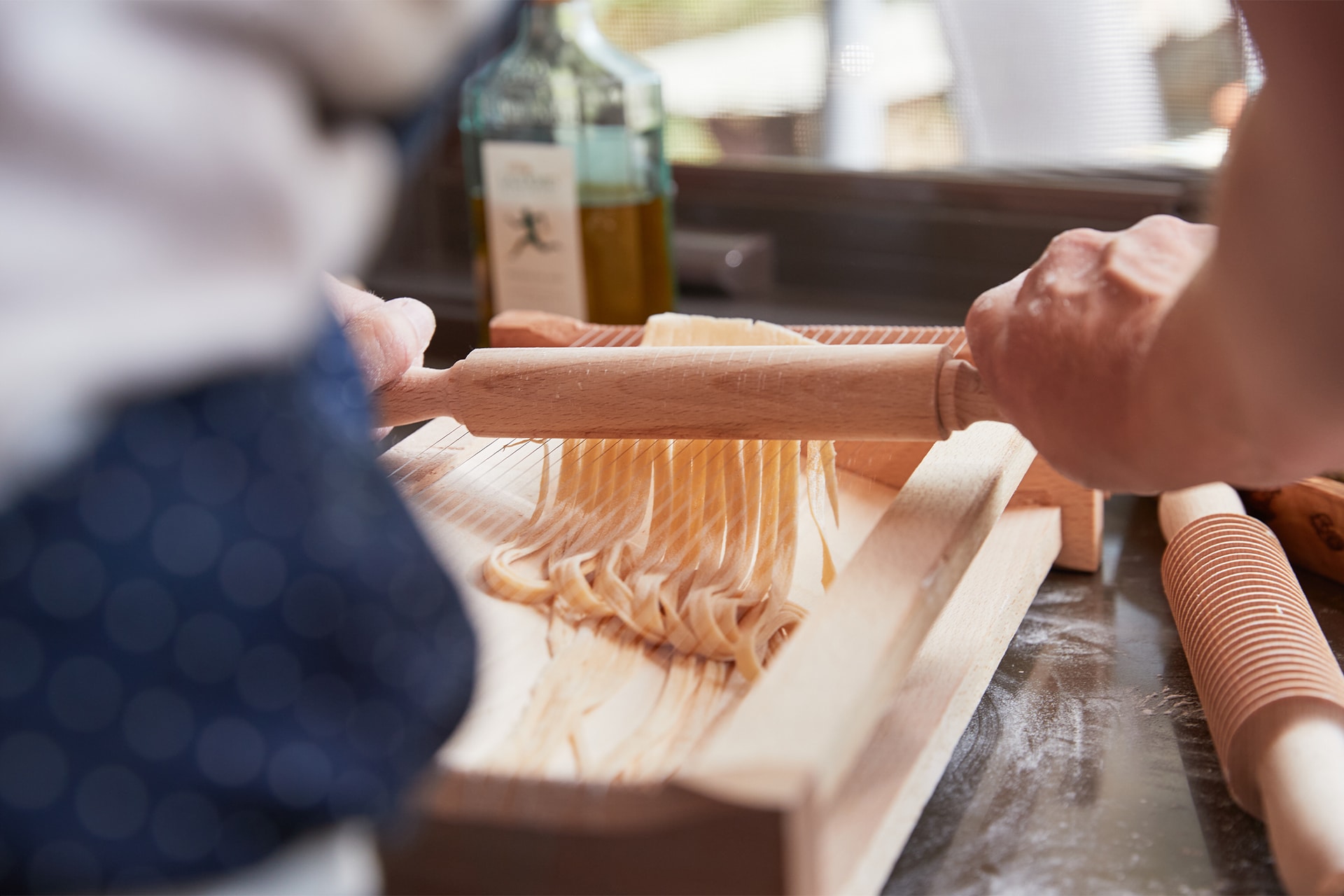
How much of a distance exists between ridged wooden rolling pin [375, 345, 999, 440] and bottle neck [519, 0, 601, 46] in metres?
0.53

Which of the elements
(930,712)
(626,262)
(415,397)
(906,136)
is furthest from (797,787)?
(906,136)

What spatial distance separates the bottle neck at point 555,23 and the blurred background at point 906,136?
0.23m

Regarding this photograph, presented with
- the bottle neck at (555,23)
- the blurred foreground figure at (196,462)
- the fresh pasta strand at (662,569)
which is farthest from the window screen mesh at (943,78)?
the blurred foreground figure at (196,462)

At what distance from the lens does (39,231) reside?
0.85ft

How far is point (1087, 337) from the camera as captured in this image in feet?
1.41

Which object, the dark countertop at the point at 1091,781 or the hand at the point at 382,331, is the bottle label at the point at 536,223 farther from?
the dark countertop at the point at 1091,781

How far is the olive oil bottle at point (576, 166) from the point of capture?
1071 mm

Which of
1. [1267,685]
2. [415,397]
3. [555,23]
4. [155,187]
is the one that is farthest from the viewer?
[555,23]

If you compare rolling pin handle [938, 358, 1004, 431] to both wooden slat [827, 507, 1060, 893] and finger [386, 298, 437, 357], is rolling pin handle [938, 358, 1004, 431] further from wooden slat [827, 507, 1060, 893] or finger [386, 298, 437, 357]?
finger [386, 298, 437, 357]

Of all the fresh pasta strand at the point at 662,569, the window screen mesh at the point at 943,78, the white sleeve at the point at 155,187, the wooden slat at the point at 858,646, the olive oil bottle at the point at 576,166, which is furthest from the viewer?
the window screen mesh at the point at 943,78

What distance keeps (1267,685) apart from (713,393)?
0.86 ft

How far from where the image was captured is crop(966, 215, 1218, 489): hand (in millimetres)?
419

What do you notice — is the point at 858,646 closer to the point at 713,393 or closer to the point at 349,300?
the point at 713,393

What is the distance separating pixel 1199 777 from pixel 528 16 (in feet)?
2.67
